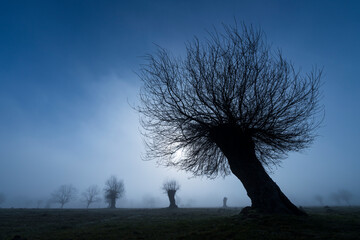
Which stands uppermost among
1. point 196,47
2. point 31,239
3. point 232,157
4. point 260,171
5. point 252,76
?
point 196,47

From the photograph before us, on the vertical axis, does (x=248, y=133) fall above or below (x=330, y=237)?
above

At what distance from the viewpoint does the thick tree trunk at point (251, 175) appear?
8.90 meters

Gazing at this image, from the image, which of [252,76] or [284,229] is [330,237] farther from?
[252,76]

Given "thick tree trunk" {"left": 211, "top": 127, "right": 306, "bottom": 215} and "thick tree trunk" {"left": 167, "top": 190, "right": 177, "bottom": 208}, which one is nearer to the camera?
"thick tree trunk" {"left": 211, "top": 127, "right": 306, "bottom": 215}

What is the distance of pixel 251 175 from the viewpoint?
9906 mm

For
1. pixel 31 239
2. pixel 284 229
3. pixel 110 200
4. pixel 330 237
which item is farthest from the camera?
pixel 110 200

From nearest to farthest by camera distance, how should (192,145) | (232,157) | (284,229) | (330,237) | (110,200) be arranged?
(330,237), (284,229), (232,157), (192,145), (110,200)

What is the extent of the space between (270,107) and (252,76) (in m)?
2.04

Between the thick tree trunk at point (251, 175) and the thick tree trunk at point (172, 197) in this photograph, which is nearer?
the thick tree trunk at point (251, 175)

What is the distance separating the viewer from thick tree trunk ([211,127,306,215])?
8.90m

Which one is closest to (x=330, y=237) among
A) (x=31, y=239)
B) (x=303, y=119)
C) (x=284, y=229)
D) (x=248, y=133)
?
(x=284, y=229)

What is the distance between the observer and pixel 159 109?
11.1 meters

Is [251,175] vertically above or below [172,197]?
above

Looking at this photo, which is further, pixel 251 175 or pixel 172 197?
pixel 172 197
